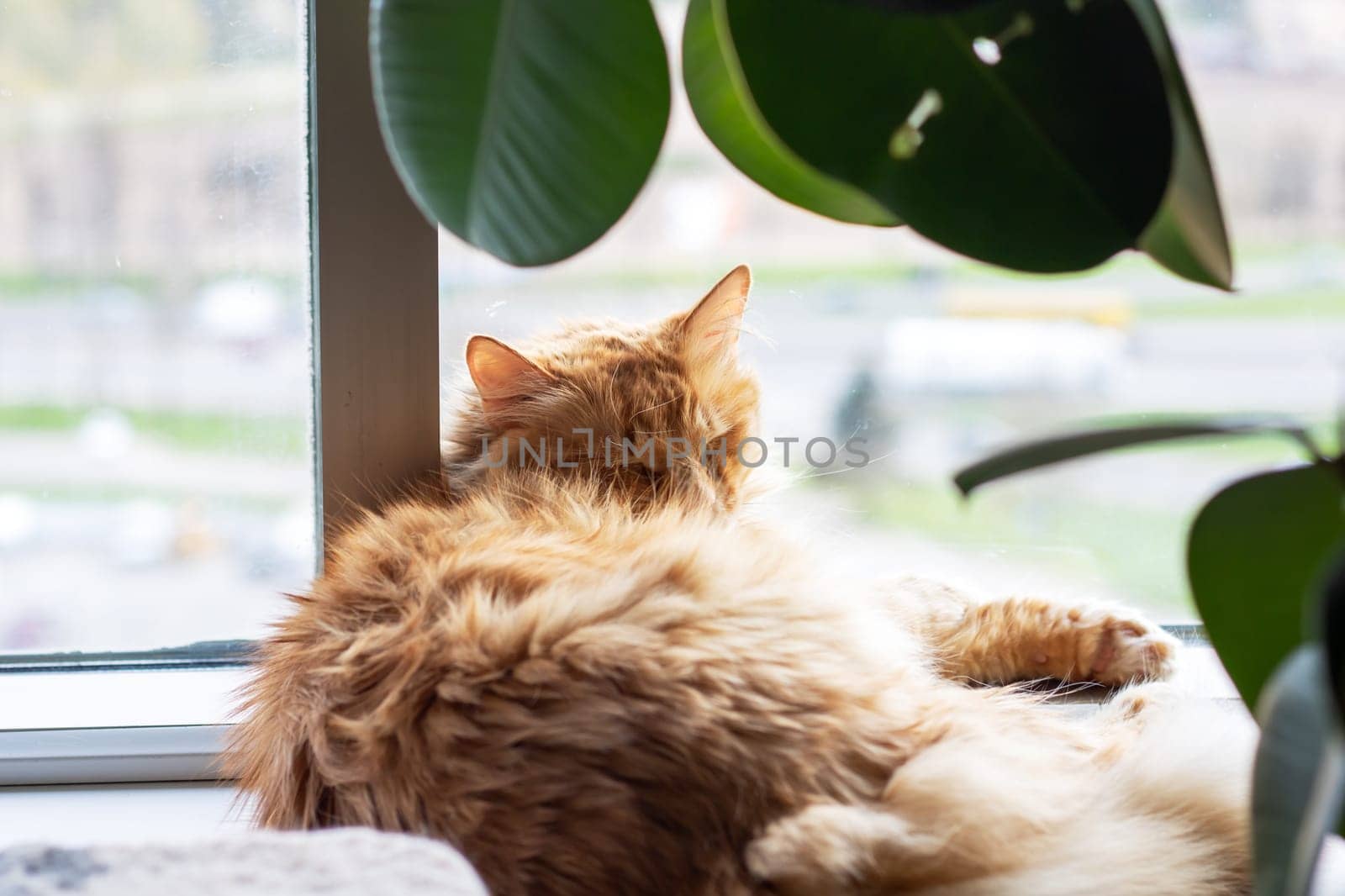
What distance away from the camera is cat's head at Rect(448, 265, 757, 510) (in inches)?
51.6

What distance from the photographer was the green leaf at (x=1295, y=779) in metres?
0.41

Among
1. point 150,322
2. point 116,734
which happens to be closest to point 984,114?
point 150,322

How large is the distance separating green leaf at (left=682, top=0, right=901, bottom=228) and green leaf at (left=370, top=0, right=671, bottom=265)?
5.3 inches

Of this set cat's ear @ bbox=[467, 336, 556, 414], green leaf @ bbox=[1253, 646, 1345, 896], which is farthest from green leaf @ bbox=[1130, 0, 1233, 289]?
cat's ear @ bbox=[467, 336, 556, 414]

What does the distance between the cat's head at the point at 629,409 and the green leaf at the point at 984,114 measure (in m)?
0.67

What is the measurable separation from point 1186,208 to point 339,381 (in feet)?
3.04

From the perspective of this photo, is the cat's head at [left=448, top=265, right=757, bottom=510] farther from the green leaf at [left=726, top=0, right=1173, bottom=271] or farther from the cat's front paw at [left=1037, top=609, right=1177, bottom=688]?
the green leaf at [left=726, top=0, right=1173, bottom=271]

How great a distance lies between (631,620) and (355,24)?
77 centimetres

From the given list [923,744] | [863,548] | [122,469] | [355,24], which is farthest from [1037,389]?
[122,469]

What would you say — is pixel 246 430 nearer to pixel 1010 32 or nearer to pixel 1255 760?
pixel 1010 32

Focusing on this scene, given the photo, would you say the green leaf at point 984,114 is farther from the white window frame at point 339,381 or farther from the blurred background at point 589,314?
the white window frame at point 339,381

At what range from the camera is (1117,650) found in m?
1.25

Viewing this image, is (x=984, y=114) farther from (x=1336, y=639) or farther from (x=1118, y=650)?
(x=1118, y=650)

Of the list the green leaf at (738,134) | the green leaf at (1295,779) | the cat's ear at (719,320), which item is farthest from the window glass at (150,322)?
the green leaf at (1295,779)
